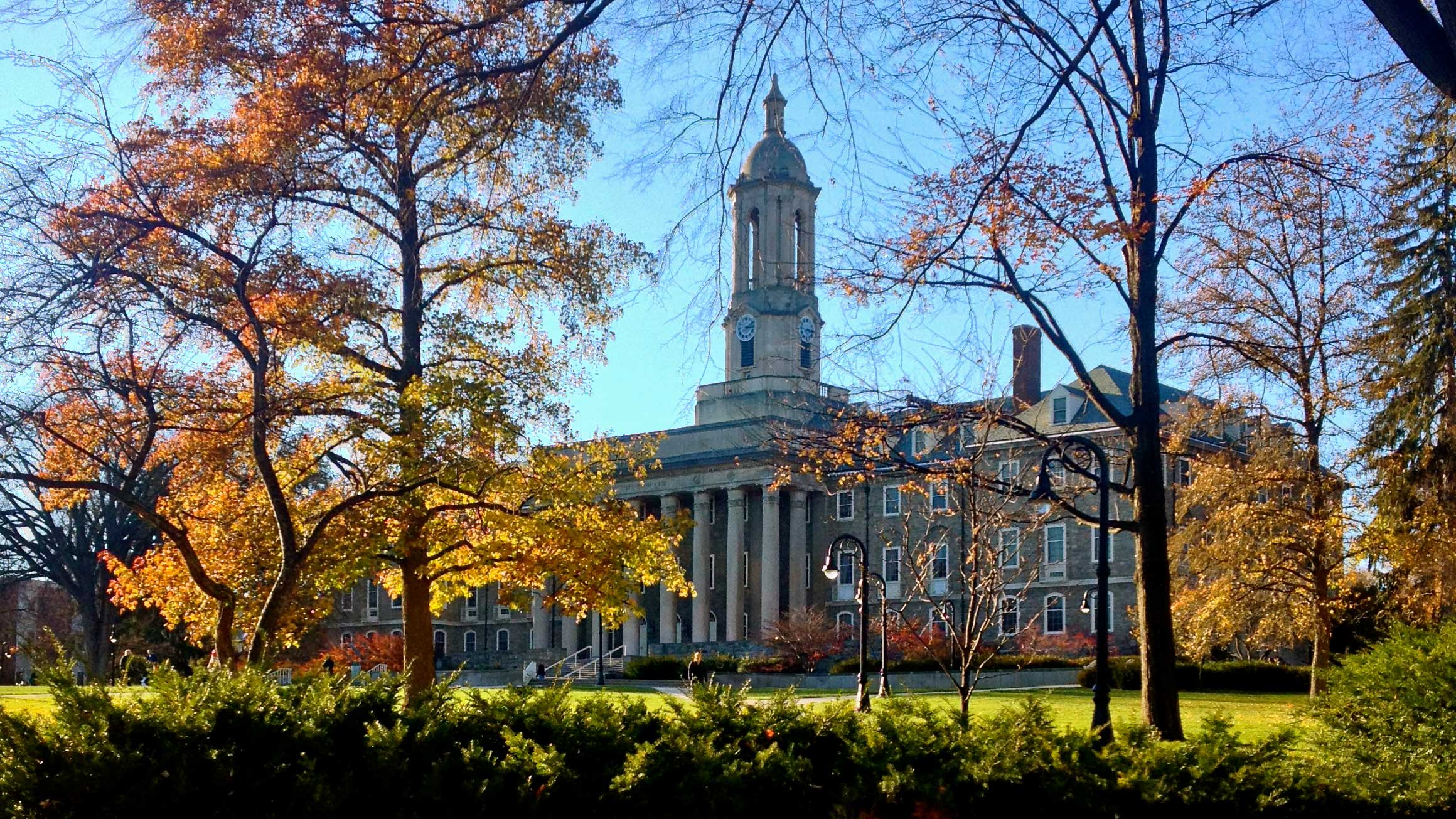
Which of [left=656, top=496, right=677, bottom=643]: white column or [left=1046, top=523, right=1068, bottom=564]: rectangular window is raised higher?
[left=1046, top=523, right=1068, bottom=564]: rectangular window

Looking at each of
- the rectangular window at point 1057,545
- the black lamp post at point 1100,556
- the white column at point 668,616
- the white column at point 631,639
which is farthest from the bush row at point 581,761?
the white column at point 631,639

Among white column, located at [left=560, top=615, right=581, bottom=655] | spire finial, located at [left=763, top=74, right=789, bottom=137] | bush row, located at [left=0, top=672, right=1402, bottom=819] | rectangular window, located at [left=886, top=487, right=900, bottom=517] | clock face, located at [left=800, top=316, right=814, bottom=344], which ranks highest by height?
clock face, located at [left=800, top=316, right=814, bottom=344]

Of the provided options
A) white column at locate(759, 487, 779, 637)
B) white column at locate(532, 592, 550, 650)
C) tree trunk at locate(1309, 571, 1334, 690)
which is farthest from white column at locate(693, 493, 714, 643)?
tree trunk at locate(1309, 571, 1334, 690)

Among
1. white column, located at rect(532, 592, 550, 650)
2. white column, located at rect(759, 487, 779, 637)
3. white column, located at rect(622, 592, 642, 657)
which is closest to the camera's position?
white column, located at rect(759, 487, 779, 637)

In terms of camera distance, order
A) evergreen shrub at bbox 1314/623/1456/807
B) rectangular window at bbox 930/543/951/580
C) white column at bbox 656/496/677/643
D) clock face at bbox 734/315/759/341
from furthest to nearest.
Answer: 1. clock face at bbox 734/315/759/341
2. white column at bbox 656/496/677/643
3. rectangular window at bbox 930/543/951/580
4. evergreen shrub at bbox 1314/623/1456/807

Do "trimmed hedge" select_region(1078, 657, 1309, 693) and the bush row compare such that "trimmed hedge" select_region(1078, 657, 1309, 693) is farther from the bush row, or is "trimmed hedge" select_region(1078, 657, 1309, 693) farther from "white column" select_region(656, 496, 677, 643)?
"white column" select_region(656, 496, 677, 643)

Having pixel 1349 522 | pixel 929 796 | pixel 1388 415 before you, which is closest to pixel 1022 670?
pixel 1349 522

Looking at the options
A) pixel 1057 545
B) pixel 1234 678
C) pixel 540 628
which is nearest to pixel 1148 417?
pixel 1234 678

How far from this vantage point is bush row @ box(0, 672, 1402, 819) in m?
6.73

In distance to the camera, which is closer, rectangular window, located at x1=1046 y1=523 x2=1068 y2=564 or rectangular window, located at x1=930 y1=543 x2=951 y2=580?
rectangular window, located at x1=930 y1=543 x2=951 y2=580

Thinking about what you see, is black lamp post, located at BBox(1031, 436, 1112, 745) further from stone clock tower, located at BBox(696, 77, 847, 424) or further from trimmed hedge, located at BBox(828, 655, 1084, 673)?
stone clock tower, located at BBox(696, 77, 847, 424)

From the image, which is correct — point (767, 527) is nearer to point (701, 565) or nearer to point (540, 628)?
point (701, 565)

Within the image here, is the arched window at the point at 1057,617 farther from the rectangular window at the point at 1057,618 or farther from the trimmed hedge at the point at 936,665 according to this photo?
the trimmed hedge at the point at 936,665

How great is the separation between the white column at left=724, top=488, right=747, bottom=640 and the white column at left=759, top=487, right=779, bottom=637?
117 cm
